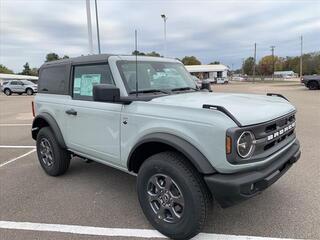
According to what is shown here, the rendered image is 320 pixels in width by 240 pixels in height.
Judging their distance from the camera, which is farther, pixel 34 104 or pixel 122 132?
pixel 34 104

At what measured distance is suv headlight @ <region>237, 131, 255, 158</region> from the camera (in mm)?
2953

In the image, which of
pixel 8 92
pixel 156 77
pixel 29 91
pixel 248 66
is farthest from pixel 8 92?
pixel 248 66

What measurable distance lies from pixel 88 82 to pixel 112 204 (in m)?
1.73

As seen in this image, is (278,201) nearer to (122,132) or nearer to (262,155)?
(262,155)

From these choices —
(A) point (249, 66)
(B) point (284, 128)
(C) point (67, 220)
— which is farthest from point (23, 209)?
(A) point (249, 66)

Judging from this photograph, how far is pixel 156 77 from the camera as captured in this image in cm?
447

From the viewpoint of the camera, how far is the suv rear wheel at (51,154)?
207 inches

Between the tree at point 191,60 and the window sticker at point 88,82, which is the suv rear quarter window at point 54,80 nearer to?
the window sticker at point 88,82

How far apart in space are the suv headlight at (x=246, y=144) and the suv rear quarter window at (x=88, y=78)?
1905mm

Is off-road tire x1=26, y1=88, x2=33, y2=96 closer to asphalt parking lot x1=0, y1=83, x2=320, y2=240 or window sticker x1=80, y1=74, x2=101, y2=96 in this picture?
asphalt parking lot x1=0, y1=83, x2=320, y2=240

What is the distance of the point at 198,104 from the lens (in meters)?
3.39

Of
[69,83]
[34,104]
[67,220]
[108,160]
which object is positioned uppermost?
[69,83]

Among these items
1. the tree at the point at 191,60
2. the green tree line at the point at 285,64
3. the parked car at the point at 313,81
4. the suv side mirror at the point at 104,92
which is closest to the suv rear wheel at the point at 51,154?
the suv side mirror at the point at 104,92

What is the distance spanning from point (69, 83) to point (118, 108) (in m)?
1.42
